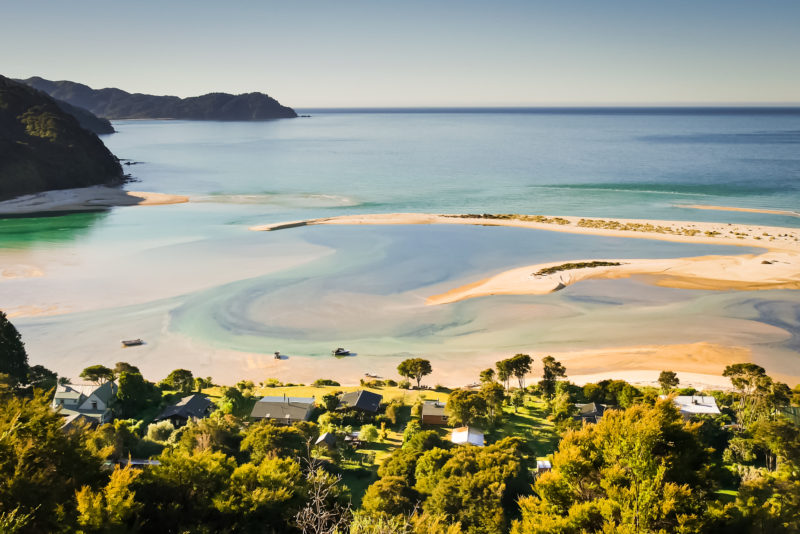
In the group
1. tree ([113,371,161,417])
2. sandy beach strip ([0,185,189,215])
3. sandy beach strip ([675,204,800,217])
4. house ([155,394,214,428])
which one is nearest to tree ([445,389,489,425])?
house ([155,394,214,428])

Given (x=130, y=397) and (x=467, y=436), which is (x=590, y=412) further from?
(x=130, y=397)

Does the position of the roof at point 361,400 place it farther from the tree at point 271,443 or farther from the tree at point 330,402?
the tree at point 271,443

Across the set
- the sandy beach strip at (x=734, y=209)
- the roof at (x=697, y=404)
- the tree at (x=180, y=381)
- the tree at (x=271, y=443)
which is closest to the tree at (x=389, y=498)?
the tree at (x=271, y=443)

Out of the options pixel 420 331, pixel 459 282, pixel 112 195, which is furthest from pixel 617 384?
pixel 112 195

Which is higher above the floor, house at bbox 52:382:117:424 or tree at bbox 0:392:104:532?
tree at bbox 0:392:104:532

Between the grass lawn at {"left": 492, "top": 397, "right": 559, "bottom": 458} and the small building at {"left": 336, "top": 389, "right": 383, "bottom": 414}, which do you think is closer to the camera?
the grass lawn at {"left": 492, "top": 397, "right": 559, "bottom": 458}

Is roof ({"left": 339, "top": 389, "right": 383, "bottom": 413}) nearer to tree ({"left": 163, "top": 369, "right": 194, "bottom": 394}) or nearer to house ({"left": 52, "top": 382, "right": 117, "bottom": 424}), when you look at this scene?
tree ({"left": 163, "top": 369, "right": 194, "bottom": 394})

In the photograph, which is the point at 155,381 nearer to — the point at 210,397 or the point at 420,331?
the point at 210,397

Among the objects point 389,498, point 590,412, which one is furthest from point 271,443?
point 590,412
